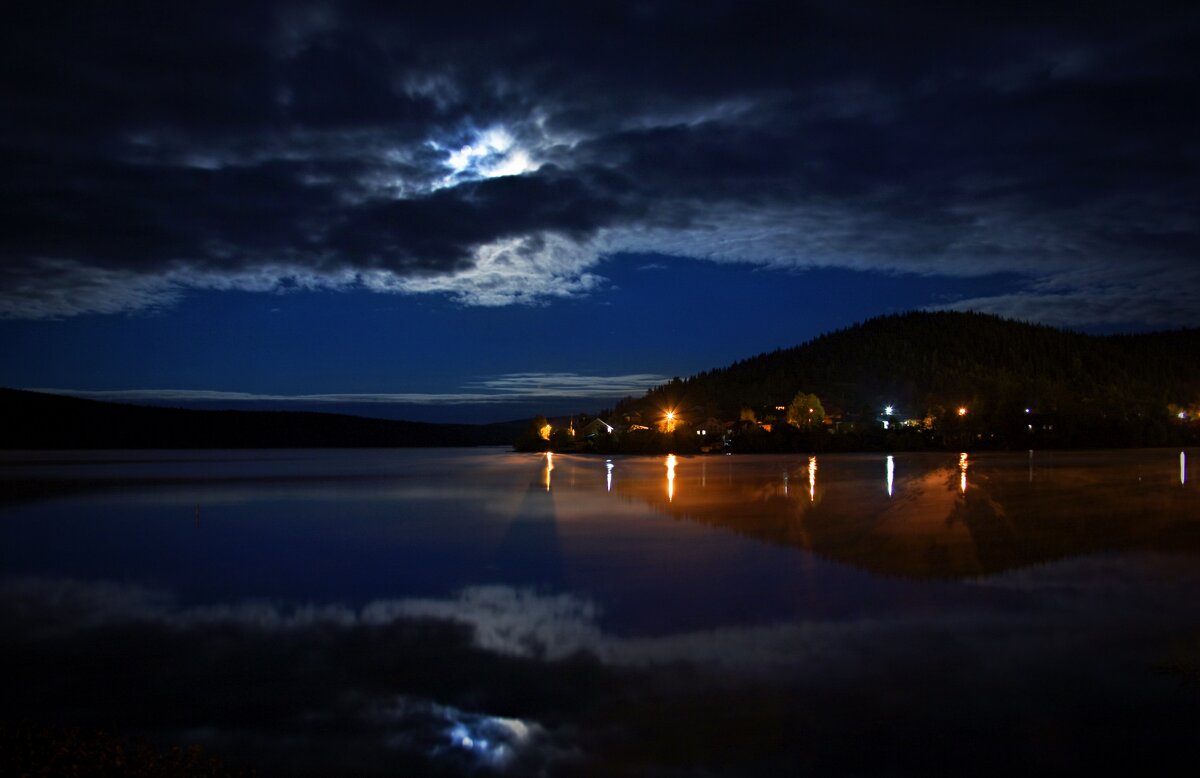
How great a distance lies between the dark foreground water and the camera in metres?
6.09

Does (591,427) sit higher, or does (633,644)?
(591,427)

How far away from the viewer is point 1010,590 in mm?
11328

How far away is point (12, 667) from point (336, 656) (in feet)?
10.3

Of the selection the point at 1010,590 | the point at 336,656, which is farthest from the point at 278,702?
the point at 1010,590

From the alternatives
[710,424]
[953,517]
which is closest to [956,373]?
[710,424]

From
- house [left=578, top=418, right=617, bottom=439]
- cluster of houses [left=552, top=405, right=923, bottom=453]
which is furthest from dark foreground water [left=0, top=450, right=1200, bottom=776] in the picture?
house [left=578, top=418, right=617, bottom=439]

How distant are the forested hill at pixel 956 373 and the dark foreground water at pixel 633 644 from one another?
9397cm

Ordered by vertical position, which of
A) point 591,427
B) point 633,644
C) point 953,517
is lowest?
point 633,644

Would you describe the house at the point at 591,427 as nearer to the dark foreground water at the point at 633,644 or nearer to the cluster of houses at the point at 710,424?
the cluster of houses at the point at 710,424

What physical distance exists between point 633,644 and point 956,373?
151m

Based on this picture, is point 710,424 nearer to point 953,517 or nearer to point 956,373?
point 956,373

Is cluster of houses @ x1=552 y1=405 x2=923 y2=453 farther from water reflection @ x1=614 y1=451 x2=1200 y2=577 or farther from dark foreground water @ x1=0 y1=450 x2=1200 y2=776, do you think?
dark foreground water @ x1=0 y1=450 x2=1200 y2=776

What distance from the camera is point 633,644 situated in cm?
895

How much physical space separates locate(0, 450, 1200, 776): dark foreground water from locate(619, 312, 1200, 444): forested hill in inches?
3700
